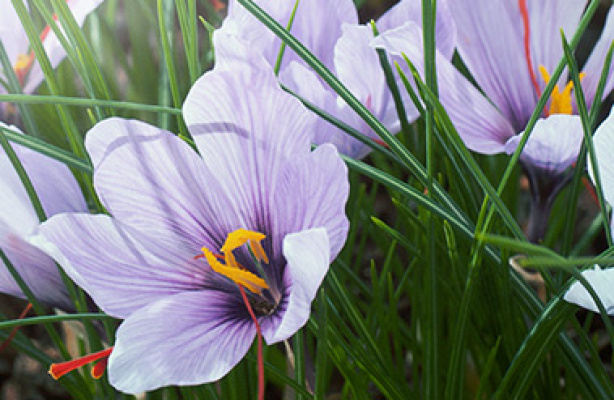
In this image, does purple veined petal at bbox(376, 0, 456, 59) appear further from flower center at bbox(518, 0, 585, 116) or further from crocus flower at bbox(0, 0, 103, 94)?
crocus flower at bbox(0, 0, 103, 94)

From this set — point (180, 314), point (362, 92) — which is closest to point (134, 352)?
point (180, 314)

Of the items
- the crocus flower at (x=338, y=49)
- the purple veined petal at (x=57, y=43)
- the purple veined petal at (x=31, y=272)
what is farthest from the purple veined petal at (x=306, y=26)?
the purple veined petal at (x=31, y=272)

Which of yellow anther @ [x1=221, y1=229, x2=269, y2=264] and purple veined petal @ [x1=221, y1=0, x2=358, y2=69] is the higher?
purple veined petal @ [x1=221, y1=0, x2=358, y2=69]

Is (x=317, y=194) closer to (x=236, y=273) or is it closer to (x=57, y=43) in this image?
(x=236, y=273)

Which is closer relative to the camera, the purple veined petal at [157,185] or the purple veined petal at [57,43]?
the purple veined petal at [157,185]

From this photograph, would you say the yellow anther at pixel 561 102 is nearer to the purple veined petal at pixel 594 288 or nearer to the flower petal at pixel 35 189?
the purple veined petal at pixel 594 288

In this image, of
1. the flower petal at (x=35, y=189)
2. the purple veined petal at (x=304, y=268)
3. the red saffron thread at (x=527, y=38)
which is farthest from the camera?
Answer: the red saffron thread at (x=527, y=38)

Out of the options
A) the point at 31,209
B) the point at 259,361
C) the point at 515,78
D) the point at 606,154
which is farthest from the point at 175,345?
the point at 515,78

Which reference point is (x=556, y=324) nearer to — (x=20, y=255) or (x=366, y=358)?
(x=366, y=358)

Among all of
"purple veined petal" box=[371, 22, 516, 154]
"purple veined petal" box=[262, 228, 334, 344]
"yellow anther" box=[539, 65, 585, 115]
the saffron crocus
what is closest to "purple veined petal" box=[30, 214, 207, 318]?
the saffron crocus
